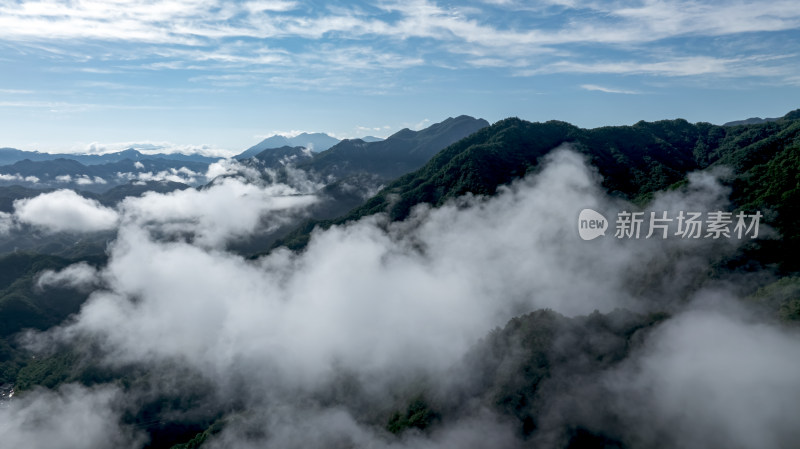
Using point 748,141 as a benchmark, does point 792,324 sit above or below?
below

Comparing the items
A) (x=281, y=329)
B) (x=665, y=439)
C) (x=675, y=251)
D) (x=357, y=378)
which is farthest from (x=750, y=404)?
(x=281, y=329)

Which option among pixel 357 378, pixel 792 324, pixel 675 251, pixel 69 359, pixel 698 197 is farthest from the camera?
pixel 69 359

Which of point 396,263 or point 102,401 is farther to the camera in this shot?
point 396,263

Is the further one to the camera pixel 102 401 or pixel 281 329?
pixel 281 329

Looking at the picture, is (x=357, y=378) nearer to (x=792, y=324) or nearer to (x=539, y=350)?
(x=539, y=350)

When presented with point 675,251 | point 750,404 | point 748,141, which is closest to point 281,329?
point 675,251

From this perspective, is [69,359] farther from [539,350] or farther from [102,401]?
[539,350]

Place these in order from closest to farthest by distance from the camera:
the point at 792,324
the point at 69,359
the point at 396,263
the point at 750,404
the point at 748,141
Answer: the point at 750,404 → the point at 792,324 → the point at 69,359 → the point at 748,141 → the point at 396,263

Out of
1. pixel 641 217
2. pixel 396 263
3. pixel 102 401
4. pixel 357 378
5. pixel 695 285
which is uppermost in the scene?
pixel 641 217

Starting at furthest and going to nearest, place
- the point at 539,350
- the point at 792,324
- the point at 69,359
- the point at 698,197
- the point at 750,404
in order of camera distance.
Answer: the point at 69,359 < the point at 698,197 < the point at 539,350 < the point at 792,324 < the point at 750,404
